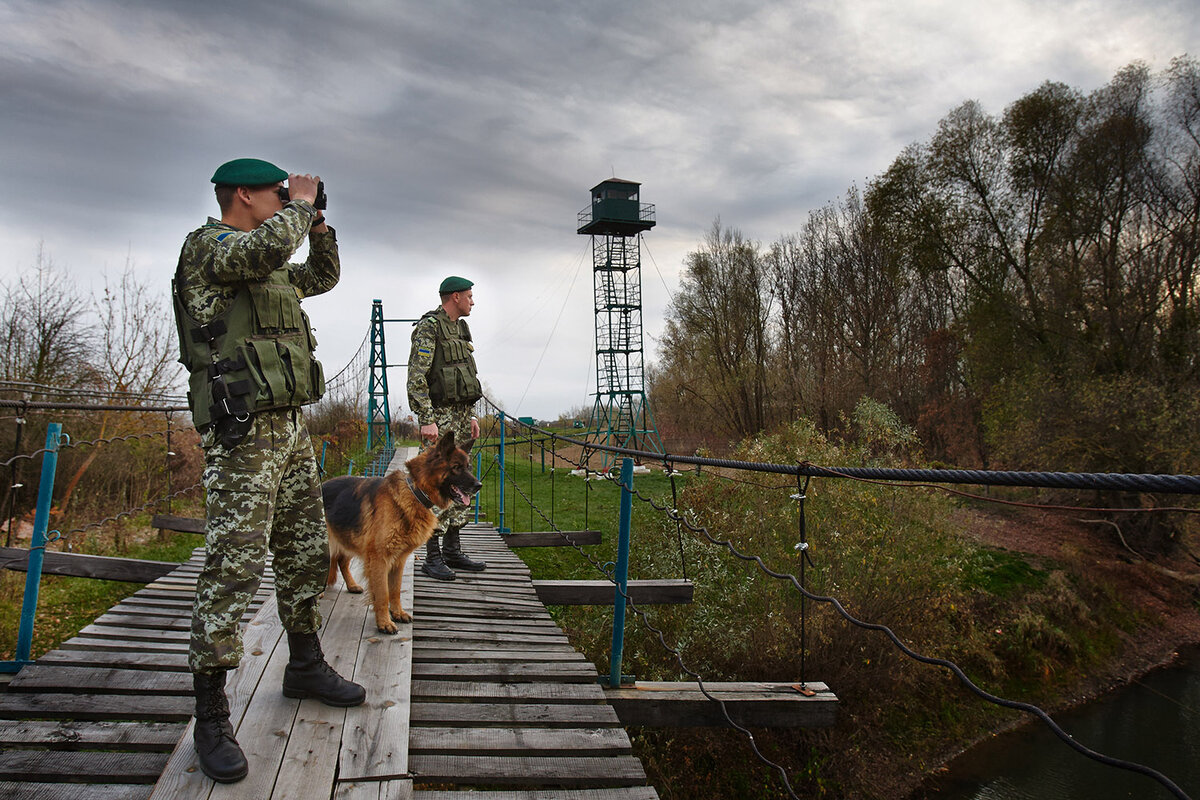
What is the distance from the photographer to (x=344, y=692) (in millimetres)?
2635

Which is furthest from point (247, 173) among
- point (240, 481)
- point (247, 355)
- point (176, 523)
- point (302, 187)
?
point (176, 523)

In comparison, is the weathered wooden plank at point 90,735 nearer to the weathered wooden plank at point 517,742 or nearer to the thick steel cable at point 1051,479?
the weathered wooden plank at point 517,742

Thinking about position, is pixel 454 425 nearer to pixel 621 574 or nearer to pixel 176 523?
pixel 621 574

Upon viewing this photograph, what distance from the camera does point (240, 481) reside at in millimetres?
2352

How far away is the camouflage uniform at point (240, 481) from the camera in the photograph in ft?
7.44

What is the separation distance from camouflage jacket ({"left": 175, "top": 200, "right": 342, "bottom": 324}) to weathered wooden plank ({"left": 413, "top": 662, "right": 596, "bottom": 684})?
1835 mm

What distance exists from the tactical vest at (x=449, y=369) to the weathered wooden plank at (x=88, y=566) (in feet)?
7.73

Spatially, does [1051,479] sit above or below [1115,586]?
above

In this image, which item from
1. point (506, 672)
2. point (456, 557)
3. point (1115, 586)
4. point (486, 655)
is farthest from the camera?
point (1115, 586)

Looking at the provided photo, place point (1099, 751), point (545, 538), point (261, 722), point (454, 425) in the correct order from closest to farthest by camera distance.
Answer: point (261, 722) → point (454, 425) → point (545, 538) → point (1099, 751)

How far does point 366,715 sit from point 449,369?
2.89m

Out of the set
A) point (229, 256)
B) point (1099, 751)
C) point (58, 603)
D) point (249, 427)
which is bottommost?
point (1099, 751)

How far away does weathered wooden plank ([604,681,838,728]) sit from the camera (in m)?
3.39

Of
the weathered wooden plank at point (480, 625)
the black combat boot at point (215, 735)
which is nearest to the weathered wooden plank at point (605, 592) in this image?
the weathered wooden plank at point (480, 625)
